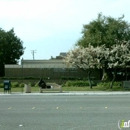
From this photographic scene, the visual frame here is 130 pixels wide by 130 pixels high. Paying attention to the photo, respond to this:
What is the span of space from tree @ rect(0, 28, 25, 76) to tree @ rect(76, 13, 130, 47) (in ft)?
66.5

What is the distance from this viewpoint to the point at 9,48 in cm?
5803

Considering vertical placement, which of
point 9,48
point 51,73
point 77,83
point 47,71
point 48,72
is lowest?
point 77,83

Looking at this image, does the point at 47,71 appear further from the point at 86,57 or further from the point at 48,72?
the point at 86,57

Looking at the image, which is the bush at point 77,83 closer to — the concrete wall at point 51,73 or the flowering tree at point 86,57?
the flowering tree at point 86,57

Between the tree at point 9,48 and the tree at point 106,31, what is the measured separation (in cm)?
2027

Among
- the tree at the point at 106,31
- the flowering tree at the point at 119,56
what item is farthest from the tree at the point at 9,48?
the flowering tree at the point at 119,56

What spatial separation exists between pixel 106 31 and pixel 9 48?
25276 mm

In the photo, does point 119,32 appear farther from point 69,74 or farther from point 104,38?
point 69,74

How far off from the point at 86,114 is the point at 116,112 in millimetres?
1443

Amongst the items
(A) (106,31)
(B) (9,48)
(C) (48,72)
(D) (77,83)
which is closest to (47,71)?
(C) (48,72)

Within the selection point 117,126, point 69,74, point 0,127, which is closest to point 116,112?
point 117,126

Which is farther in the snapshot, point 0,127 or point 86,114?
point 86,114

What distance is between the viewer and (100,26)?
38.3 metres

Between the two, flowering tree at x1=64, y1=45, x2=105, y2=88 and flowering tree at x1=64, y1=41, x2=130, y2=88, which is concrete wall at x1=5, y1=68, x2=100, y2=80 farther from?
flowering tree at x1=64, y1=45, x2=105, y2=88
